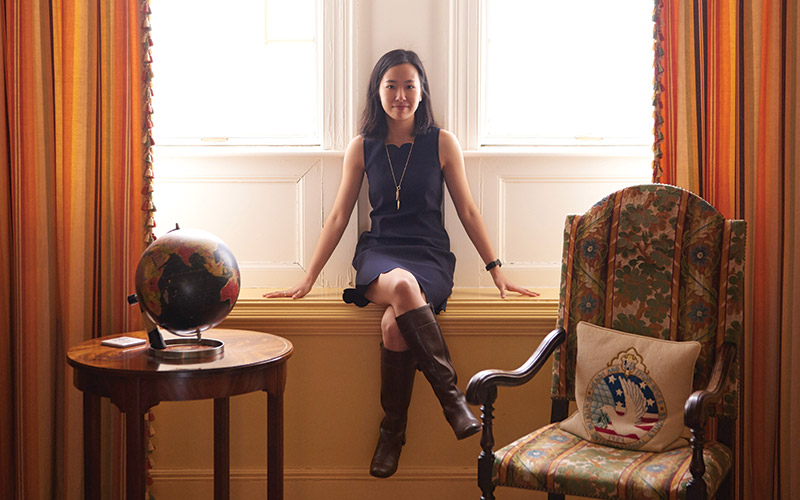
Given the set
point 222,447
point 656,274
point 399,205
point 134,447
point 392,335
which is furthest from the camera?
point 399,205

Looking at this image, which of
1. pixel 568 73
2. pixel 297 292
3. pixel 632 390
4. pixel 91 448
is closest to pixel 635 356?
pixel 632 390

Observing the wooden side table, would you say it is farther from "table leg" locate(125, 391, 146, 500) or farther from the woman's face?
the woman's face

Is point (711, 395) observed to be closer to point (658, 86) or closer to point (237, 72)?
point (658, 86)

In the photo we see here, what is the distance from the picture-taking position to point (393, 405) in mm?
2619

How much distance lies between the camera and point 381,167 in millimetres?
2898

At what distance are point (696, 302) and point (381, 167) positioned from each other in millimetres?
1287

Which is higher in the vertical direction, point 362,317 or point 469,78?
point 469,78

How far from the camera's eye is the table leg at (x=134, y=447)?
6.32 feet

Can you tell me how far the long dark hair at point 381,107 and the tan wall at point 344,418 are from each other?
70 cm

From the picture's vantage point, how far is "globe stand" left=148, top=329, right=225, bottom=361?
203cm

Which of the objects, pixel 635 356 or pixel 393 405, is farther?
pixel 393 405

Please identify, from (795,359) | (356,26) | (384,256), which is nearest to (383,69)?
(356,26)

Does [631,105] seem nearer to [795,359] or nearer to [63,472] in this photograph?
[795,359]

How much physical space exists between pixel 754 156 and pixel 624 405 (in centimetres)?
110
